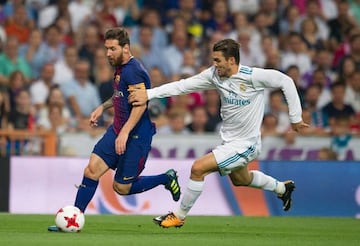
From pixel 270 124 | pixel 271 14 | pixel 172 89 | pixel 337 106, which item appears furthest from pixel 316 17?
pixel 172 89

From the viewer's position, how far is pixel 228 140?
40.3 feet

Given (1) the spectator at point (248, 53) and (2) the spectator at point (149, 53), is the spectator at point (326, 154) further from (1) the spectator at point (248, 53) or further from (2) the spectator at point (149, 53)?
(2) the spectator at point (149, 53)

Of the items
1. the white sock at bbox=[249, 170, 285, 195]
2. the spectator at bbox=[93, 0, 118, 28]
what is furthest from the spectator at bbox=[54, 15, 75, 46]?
the white sock at bbox=[249, 170, 285, 195]

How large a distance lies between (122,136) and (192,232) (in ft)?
4.84

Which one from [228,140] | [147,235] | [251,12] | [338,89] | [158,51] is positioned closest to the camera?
[147,235]

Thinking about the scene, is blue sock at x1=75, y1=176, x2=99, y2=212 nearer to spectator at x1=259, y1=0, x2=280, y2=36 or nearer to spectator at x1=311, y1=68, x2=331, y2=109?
spectator at x1=311, y1=68, x2=331, y2=109

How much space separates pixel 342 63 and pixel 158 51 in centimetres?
327

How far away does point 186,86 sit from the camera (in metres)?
12.0

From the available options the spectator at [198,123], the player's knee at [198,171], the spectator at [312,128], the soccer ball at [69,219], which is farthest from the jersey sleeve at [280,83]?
the spectator at [198,123]

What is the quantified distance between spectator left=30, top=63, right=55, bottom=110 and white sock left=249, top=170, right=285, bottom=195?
5856mm

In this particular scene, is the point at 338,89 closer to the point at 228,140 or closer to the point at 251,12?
the point at 251,12

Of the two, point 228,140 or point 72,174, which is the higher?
point 228,140

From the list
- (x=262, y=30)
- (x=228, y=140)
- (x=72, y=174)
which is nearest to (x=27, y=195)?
(x=72, y=174)

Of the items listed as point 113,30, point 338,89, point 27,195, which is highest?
point 113,30
